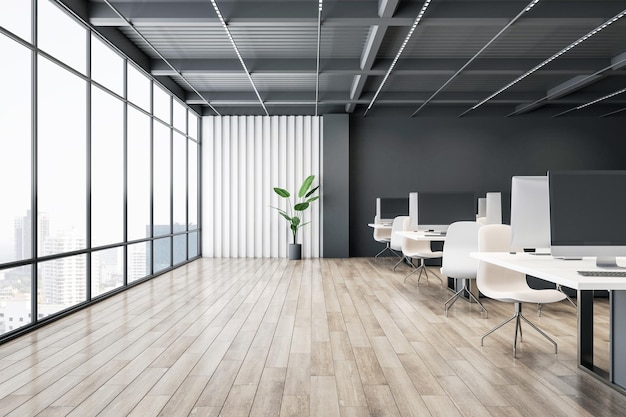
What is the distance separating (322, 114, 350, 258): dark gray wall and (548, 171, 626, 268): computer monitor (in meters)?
7.62

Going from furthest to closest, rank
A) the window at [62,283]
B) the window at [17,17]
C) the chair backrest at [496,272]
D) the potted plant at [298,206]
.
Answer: the potted plant at [298,206]
the window at [62,283]
the window at [17,17]
the chair backrest at [496,272]

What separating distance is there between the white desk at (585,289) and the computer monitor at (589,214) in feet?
0.41

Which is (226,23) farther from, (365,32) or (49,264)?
(49,264)

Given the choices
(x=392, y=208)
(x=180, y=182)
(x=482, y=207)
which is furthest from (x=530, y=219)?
(x=180, y=182)

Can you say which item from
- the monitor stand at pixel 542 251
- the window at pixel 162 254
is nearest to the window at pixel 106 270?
the window at pixel 162 254

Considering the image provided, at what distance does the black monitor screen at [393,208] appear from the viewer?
369 inches

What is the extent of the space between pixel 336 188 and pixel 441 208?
4.34m

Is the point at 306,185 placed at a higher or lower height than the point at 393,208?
higher

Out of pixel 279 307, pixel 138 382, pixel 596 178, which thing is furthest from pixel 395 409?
pixel 279 307

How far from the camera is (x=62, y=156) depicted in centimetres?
502

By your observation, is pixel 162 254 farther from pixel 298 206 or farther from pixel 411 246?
pixel 411 246

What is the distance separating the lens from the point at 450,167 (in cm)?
1066

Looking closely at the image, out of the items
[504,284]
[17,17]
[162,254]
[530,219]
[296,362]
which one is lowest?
[296,362]

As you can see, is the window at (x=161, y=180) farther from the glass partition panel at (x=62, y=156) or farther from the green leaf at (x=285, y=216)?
the green leaf at (x=285, y=216)
